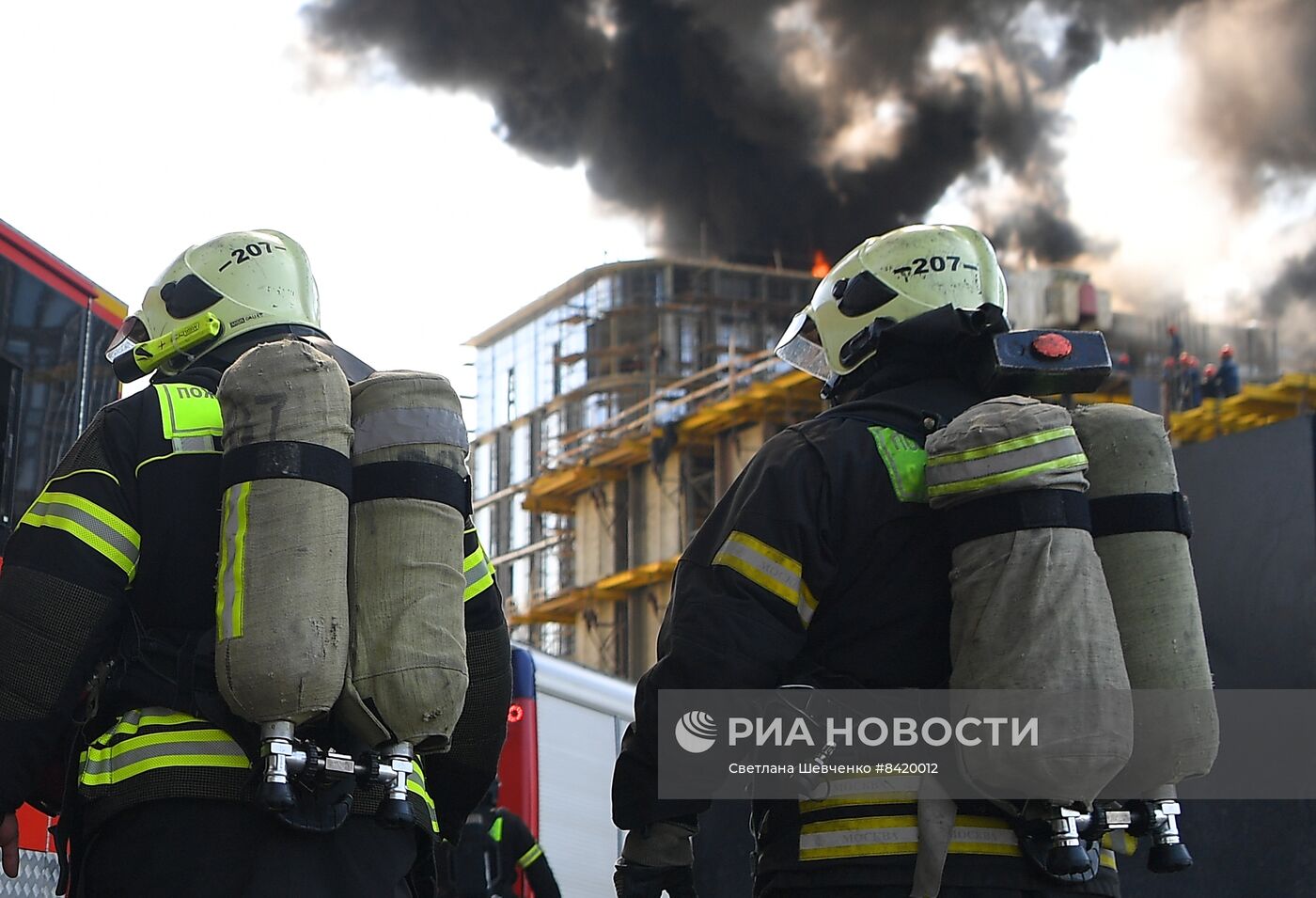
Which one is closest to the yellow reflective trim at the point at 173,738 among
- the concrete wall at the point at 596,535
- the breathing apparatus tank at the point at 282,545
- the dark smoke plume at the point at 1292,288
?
the breathing apparatus tank at the point at 282,545

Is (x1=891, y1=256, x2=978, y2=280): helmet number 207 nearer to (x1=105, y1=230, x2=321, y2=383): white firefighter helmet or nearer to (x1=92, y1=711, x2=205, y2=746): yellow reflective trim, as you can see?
(x1=105, y1=230, x2=321, y2=383): white firefighter helmet

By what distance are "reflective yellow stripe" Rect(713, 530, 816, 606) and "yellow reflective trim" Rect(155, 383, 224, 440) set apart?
0.97 meters

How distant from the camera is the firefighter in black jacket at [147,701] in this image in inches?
108

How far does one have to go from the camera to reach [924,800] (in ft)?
9.70

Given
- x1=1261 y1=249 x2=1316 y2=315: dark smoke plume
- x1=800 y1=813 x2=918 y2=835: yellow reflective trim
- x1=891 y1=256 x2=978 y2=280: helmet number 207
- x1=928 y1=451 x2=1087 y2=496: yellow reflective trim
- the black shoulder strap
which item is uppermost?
x1=1261 y1=249 x2=1316 y2=315: dark smoke plume

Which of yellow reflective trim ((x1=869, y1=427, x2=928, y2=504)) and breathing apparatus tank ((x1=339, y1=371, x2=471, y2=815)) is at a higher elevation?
yellow reflective trim ((x1=869, y1=427, x2=928, y2=504))

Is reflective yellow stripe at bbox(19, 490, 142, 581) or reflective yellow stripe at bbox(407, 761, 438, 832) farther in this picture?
reflective yellow stripe at bbox(407, 761, 438, 832)

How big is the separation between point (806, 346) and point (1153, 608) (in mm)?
1195

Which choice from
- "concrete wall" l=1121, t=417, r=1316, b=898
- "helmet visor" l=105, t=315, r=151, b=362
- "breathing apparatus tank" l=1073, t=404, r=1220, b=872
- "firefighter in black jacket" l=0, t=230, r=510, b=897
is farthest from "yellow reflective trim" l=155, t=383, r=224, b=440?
"concrete wall" l=1121, t=417, r=1316, b=898

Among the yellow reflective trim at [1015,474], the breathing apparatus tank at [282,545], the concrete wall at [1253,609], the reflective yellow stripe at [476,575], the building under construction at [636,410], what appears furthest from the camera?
the building under construction at [636,410]

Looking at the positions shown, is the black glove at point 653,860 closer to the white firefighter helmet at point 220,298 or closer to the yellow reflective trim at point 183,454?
the yellow reflective trim at point 183,454

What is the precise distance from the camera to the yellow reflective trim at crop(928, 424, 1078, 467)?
2.99 m

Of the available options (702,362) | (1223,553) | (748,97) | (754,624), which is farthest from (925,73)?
(754,624)

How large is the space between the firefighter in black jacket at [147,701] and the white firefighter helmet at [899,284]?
143cm
